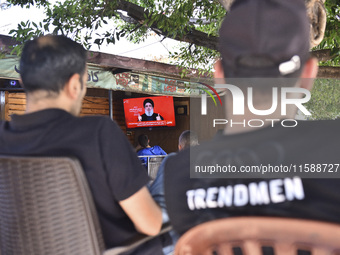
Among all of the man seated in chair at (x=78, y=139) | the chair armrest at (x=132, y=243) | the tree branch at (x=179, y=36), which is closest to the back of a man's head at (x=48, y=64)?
the man seated in chair at (x=78, y=139)

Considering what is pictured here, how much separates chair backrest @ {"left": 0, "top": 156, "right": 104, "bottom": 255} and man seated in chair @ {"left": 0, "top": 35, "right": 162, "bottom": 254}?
8 cm

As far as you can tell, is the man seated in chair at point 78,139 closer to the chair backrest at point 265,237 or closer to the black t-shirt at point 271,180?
the black t-shirt at point 271,180

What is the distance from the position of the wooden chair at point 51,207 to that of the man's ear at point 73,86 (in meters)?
0.35

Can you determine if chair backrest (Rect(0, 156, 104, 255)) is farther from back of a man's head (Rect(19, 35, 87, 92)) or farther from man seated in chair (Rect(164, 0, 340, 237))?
man seated in chair (Rect(164, 0, 340, 237))

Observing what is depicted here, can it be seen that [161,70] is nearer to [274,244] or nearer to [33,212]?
[33,212]

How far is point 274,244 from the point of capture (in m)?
0.77

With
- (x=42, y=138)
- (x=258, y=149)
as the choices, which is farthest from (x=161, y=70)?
(x=258, y=149)

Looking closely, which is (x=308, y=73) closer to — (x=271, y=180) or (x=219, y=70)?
(x=219, y=70)

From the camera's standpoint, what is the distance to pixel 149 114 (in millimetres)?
10344

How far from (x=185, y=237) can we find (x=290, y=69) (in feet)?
1.67

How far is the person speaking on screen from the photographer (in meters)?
10.2

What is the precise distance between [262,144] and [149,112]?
9.42 metres

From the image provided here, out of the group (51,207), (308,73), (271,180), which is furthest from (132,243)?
(308,73)

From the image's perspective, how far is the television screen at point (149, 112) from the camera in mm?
10211
